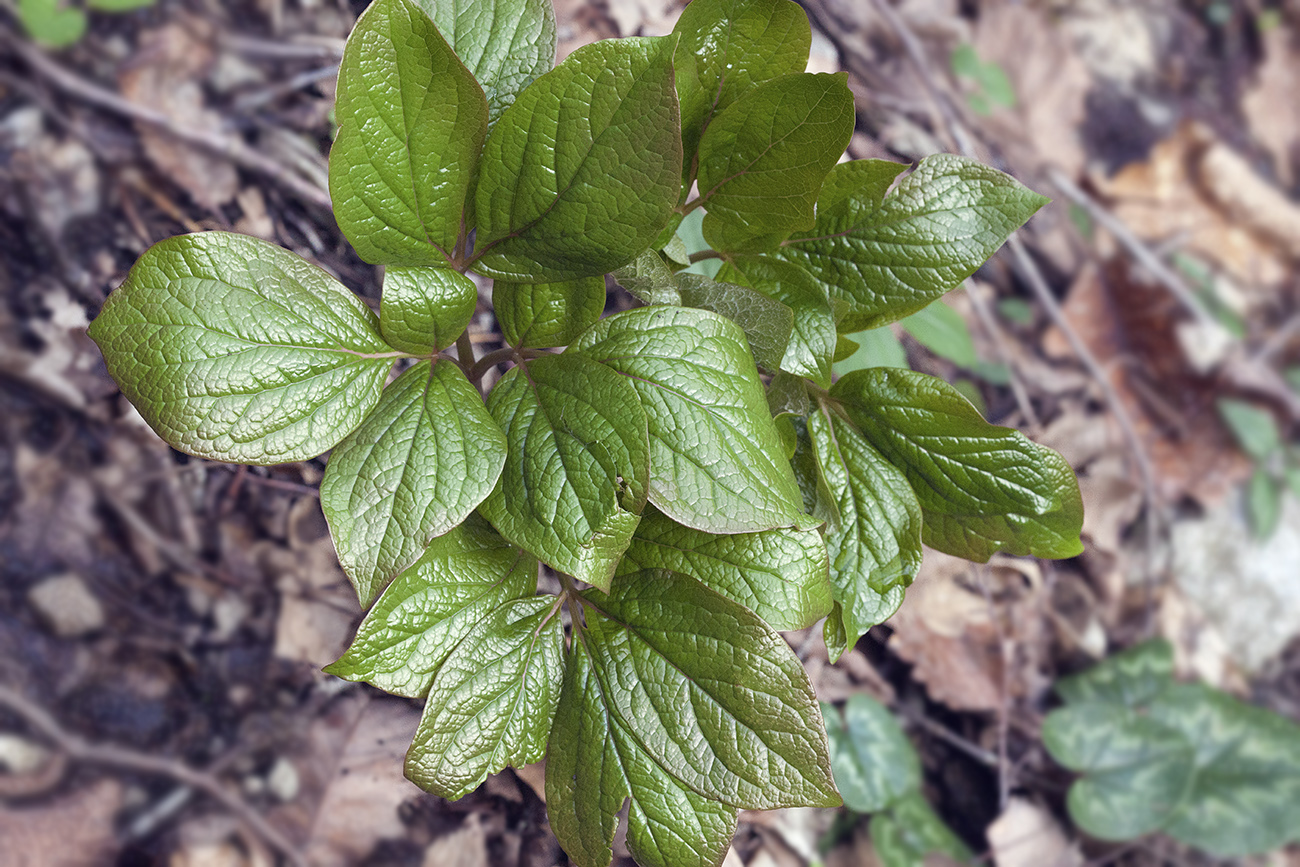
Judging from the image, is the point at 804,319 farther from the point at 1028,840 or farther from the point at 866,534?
the point at 1028,840

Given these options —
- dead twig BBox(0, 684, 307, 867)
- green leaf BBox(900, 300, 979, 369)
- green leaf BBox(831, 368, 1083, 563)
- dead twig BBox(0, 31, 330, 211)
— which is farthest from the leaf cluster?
dead twig BBox(0, 31, 330, 211)

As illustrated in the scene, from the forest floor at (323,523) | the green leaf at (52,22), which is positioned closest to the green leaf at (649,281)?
the forest floor at (323,523)

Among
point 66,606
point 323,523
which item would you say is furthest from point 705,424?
point 66,606

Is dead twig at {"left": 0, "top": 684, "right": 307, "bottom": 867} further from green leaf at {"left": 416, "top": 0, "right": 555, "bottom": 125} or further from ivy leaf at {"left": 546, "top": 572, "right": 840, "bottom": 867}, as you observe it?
green leaf at {"left": 416, "top": 0, "right": 555, "bottom": 125}

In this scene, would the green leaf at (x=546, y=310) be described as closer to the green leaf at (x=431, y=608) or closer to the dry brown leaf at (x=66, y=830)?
the green leaf at (x=431, y=608)

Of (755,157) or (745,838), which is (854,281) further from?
(745,838)

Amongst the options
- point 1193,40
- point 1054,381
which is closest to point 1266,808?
point 1054,381
